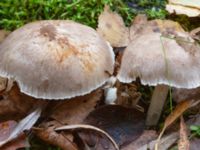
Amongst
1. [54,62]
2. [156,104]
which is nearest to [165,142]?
[156,104]

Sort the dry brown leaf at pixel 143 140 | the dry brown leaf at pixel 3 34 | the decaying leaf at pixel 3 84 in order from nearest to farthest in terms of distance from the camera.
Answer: the dry brown leaf at pixel 143 140 < the decaying leaf at pixel 3 84 < the dry brown leaf at pixel 3 34

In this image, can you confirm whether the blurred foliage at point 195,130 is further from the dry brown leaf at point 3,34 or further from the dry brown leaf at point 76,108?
the dry brown leaf at point 3,34

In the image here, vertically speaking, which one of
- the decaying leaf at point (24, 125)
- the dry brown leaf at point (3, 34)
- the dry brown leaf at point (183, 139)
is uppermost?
the dry brown leaf at point (3, 34)

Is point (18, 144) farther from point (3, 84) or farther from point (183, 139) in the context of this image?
point (183, 139)

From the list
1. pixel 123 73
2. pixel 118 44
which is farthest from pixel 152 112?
pixel 118 44

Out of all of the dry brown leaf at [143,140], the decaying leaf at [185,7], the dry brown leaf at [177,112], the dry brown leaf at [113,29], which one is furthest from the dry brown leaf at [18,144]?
the decaying leaf at [185,7]

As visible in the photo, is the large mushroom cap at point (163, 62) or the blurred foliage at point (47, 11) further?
the blurred foliage at point (47, 11)

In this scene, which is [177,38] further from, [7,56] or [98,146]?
[7,56]
